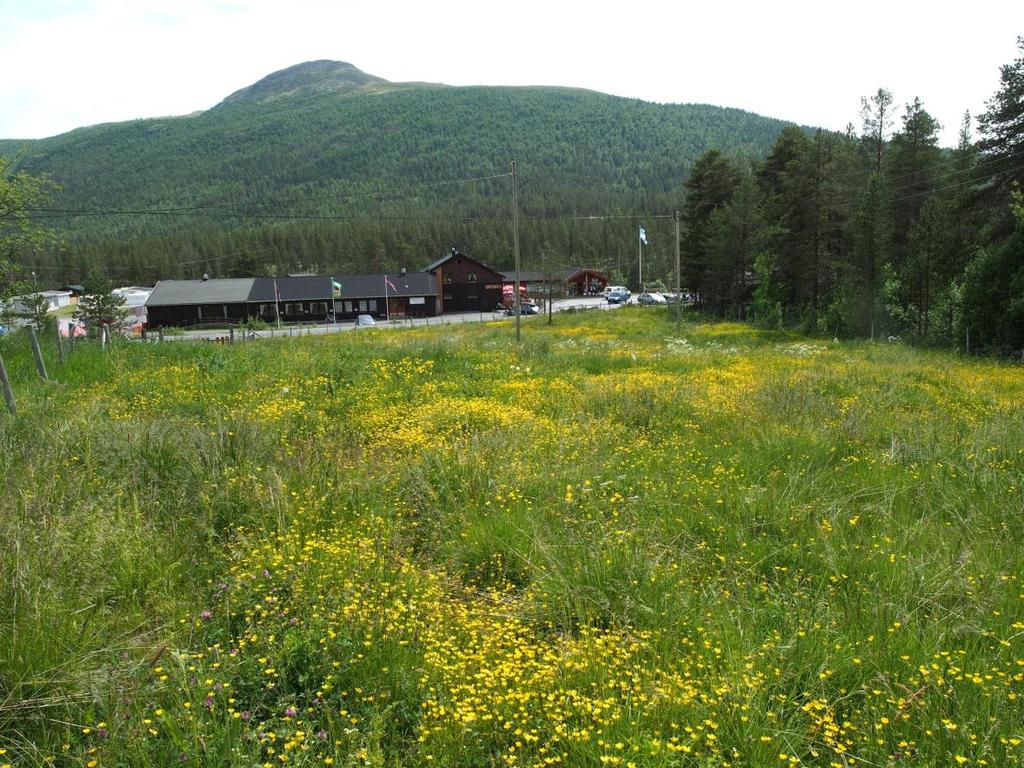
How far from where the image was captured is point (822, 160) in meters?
39.6

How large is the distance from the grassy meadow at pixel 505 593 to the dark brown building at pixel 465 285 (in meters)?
77.2

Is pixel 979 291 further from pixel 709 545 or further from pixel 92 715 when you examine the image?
pixel 92 715

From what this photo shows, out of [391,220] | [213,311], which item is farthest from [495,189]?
[213,311]

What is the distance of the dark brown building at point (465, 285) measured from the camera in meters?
85.6

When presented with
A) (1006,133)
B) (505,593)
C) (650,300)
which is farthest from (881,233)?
(650,300)

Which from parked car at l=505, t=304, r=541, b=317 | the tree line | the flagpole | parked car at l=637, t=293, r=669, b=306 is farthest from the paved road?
the tree line

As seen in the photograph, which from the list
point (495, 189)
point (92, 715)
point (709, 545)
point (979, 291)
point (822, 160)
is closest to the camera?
point (92, 715)

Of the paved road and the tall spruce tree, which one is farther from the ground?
the tall spruce tree

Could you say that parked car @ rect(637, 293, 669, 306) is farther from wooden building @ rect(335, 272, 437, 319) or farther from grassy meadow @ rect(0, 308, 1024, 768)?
grassy meadow @ rect(0, 308, 1024, 768)

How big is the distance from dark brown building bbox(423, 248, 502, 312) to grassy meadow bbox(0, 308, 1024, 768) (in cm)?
7715

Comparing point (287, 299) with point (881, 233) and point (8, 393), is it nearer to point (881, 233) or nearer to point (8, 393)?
point (881, 233)

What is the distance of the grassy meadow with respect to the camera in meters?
3.25

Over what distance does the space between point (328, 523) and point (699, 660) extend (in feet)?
11.6

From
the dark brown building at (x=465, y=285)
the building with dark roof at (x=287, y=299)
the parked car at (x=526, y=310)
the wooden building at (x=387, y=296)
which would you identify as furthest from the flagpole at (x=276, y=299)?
the parked car at (x=526, y=310)
